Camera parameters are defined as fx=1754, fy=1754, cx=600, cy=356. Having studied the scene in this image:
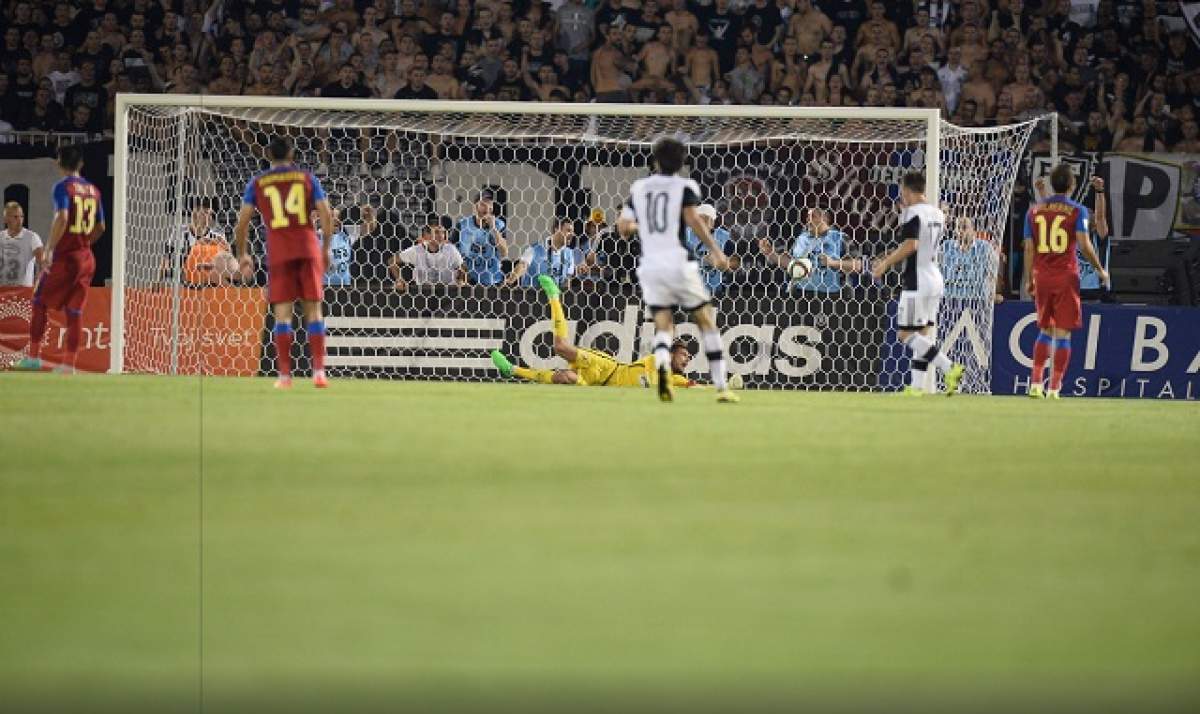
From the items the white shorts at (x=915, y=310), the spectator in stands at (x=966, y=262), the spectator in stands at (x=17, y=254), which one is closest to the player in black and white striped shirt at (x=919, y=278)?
the white shorts at (x=915, y=310)

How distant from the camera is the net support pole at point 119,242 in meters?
16.6

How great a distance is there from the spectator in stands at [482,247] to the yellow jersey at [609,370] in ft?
8.27

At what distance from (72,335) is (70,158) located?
1.57 m

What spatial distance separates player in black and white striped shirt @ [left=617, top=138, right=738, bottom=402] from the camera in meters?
12.2

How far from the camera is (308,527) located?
16.2ft

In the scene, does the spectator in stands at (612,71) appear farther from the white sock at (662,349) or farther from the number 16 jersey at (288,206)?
the white sock at (662,349)

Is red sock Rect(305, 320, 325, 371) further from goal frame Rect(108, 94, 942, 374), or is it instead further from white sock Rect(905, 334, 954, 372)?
white sock Rect(905, 334, 954, 372)

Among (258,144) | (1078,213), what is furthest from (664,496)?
(258,144)

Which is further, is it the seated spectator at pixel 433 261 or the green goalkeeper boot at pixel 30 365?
the seated spectator at pixel 433 261

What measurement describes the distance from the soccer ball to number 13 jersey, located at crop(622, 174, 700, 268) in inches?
140

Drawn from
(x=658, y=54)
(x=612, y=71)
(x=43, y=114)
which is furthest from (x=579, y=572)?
(x=658, y=54)

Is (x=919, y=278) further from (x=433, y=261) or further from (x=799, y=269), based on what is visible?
(x=433, y=261)

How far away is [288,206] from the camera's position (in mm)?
13211

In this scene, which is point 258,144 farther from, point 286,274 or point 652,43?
point 286,274
